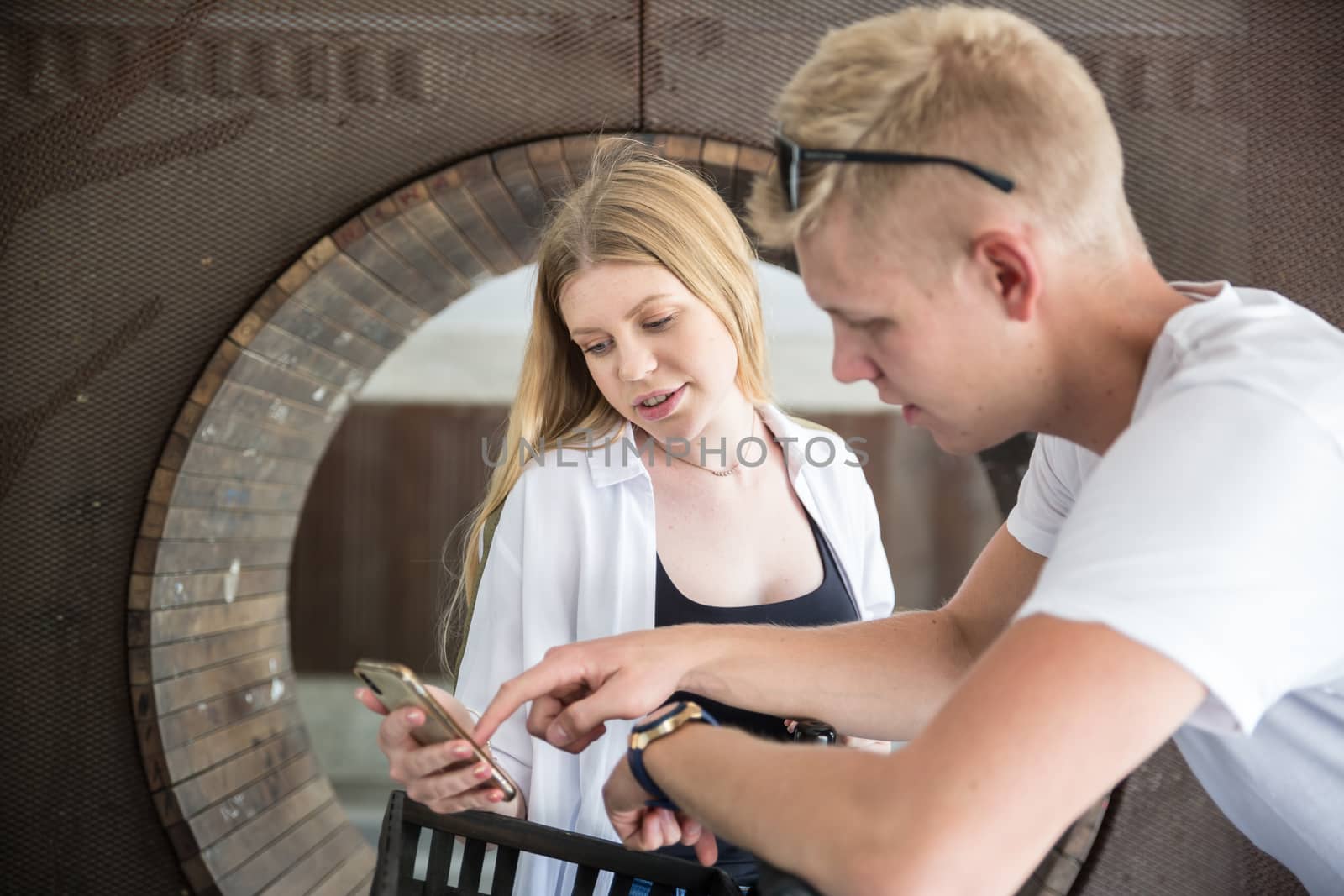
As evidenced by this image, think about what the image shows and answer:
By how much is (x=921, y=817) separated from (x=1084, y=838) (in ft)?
5.85

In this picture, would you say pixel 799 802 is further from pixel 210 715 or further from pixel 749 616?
pixel 210 715

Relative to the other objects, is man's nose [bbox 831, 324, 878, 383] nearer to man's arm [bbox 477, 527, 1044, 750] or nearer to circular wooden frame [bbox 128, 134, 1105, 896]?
man's arm [bbox 477, 527, 1044, 750]

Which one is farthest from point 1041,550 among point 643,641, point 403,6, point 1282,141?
point 403,6

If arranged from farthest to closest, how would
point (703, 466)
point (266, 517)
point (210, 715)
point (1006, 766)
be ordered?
1. point (266, 517)
2. point (210, 715)
3. point (703, 466)
4. point (1006, 766)

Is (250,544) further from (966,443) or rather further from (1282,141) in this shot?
(1282,141)

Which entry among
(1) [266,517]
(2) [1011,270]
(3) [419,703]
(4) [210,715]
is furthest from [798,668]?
(1) [266,517]

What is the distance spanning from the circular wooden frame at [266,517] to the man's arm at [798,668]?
1101mm

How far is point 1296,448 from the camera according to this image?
2.58ft

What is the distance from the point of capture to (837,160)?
0.98 metres

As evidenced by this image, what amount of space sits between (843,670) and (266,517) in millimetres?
1817

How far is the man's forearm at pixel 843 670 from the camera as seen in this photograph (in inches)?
51.5

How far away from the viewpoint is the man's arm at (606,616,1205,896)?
2.44ft

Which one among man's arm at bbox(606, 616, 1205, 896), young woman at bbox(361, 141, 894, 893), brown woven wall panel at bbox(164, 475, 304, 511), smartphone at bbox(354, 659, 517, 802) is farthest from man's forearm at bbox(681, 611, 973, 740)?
brown woven wall panel at bbox(164, 475, 304, 511)

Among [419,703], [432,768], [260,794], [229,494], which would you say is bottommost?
[260,794]
